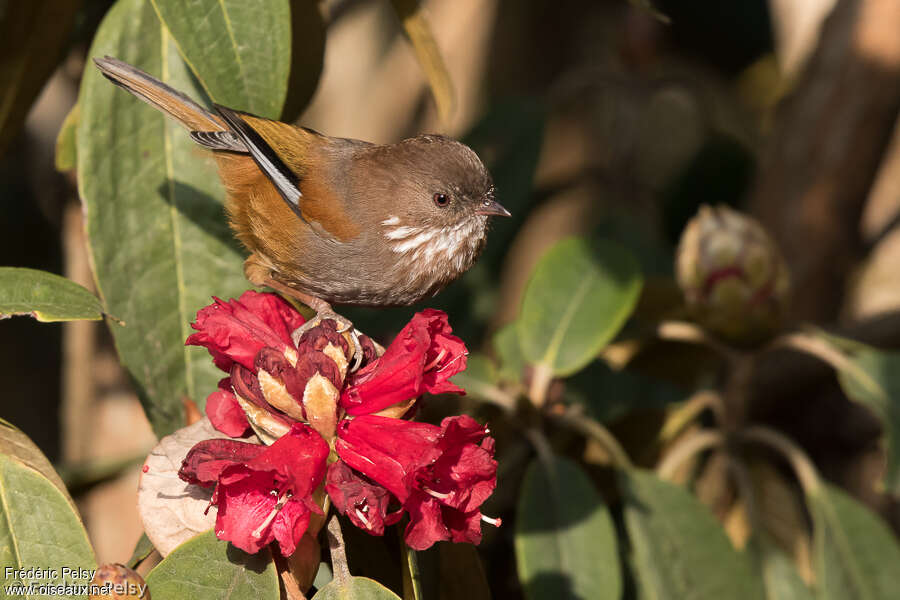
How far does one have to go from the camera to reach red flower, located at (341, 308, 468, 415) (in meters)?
1.69

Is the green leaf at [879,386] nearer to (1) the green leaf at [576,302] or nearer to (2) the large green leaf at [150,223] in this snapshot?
(1) the green leaf at [576,302]

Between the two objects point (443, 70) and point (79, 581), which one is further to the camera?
point (443, 70)

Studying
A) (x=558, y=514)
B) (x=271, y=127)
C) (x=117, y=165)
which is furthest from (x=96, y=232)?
(x=558, y=514)

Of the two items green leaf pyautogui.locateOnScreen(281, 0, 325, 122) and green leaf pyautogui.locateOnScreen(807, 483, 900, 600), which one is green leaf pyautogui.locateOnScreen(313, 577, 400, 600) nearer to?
green leaf pyautogui.locateOnScreen(281, 0, 325, 122)

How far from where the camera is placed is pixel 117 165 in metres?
2.32

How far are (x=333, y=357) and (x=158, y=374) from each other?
0.69 metres

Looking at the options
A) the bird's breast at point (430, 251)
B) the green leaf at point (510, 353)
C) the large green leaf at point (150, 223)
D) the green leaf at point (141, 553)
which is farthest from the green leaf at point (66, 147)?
the green leaf at point (510, 353)

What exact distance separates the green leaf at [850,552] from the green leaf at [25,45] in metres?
2.54

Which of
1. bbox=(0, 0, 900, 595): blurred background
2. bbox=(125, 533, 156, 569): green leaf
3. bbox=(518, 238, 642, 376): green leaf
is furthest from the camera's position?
bbox=(0, 0, 900, 595): blurred background

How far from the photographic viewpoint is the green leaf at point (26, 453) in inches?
68.7

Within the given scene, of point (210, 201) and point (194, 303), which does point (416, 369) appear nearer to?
point (194, 303)

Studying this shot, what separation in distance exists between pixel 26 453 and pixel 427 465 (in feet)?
2.55

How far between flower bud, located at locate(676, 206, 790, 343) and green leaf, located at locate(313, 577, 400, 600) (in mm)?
1657

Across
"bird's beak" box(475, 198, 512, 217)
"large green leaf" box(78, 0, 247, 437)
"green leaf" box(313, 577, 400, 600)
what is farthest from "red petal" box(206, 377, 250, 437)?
"bird's beak" box(475, 198, 512, 217)
